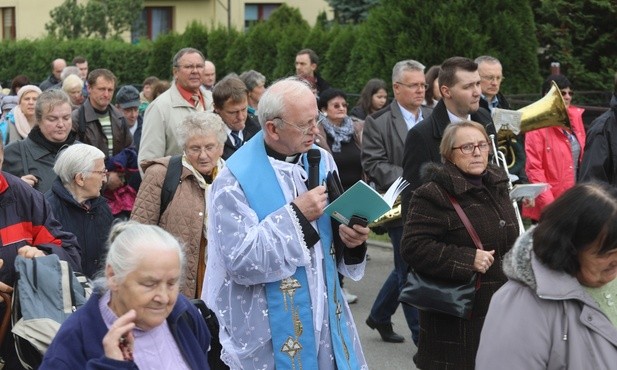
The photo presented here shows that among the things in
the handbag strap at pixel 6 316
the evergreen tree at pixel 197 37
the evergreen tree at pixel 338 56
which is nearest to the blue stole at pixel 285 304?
the handbag strap at pixel 6 316

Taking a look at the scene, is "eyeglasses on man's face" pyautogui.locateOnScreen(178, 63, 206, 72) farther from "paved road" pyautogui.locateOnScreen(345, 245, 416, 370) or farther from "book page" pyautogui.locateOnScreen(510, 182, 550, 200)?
"book page" pyautogui.locateOnScreen(510, 182, 550, 200)

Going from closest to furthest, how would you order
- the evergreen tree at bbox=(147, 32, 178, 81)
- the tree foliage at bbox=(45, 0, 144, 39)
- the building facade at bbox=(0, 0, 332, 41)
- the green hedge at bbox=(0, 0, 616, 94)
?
1. the green hedge at bbox=(0, 0, 616, 94)
2. the evergreen tree at bbox=(147, 32, 178, 81)
3. the tree foliage at bbox=(45, 0, 144, 39)
4. the building facade at bbox=(0, 0, 332, 41)

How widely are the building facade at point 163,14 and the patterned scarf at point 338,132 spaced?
3467 centimetres

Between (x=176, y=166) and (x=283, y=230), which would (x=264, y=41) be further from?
(x=283, y=230)

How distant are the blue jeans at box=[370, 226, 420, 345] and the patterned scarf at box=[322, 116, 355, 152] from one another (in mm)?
1858

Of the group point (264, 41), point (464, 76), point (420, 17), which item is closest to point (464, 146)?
point (464, 76)

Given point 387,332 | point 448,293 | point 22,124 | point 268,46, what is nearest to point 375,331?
point 387,332

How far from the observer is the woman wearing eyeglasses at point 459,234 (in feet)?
19.8

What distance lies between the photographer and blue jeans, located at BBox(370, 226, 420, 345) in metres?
8.52

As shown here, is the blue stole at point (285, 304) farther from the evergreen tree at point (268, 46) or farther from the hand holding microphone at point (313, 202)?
the evergreen tree at point (268, 46)

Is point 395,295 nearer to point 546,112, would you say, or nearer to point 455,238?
point 546,112

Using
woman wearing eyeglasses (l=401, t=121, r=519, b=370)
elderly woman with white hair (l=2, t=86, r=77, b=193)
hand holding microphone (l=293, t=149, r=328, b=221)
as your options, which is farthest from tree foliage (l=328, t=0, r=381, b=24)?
hand holding microphone (l=293, t=149, r=328, b=221)

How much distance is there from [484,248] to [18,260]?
7.65 ft

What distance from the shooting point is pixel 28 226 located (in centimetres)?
570
